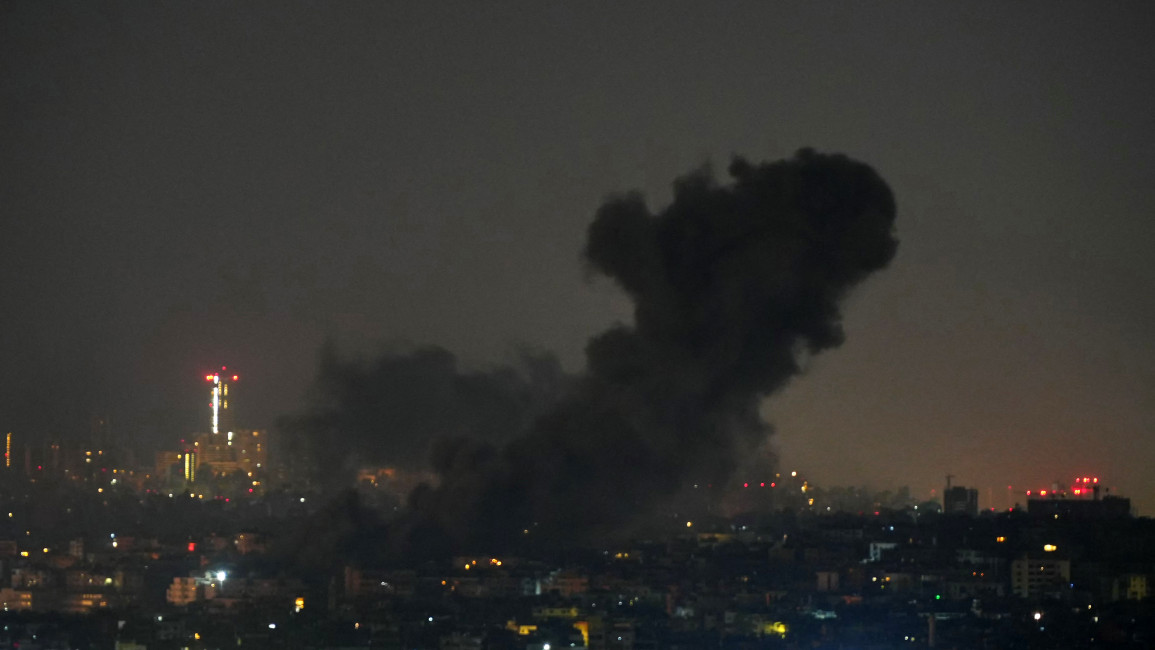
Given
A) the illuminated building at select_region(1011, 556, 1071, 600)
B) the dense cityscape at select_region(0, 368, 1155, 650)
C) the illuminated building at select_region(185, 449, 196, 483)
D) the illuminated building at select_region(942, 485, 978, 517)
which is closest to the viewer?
the dense cityscape at select_region(0, 368, 1155, 650)

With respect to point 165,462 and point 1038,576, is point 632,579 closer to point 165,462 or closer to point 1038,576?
point 1038,576

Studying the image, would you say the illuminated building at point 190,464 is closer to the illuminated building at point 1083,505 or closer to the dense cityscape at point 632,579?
the dense cityscape at point 632,579

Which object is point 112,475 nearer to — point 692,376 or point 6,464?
point 6,464

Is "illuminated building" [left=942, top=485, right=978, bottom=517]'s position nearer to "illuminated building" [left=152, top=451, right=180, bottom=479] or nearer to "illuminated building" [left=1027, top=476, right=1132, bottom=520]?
"illuminated building" [left=1027, top=476, right=1132, bottom=520]

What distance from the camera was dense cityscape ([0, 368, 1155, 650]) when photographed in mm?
37750

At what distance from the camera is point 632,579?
45.6 metres

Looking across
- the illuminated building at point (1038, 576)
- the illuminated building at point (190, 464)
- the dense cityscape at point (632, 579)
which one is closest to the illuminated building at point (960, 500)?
the dense cityscape at point (632, 579)

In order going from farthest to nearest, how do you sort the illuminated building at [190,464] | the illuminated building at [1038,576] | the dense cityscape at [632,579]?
the illuminated building at [190,464]
the illuminated building at [1038,576]
the dense cityscape at [632,579]

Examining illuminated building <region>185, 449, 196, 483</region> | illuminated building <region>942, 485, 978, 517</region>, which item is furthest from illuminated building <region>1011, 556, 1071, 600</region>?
illuminated building <region>185, 449, 196, 483</region>

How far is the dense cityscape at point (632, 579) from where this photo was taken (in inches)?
1486

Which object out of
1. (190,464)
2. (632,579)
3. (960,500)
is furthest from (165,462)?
(632,579)

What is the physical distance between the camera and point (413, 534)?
4534 cm

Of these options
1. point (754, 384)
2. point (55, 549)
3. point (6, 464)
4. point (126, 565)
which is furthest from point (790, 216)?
point (6, 464)

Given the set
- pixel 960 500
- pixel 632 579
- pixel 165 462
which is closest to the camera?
pixel 632 579
